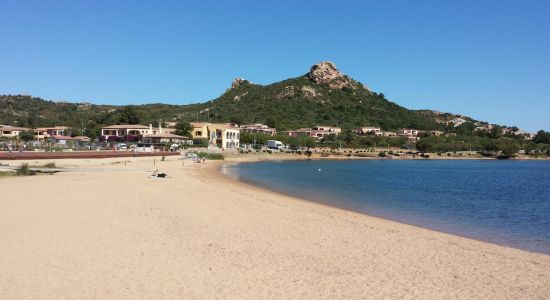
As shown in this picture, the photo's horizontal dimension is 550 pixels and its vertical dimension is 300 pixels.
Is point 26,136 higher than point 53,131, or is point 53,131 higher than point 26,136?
point 53,131

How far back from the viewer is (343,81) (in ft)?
639

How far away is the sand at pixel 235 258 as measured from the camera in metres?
7.86

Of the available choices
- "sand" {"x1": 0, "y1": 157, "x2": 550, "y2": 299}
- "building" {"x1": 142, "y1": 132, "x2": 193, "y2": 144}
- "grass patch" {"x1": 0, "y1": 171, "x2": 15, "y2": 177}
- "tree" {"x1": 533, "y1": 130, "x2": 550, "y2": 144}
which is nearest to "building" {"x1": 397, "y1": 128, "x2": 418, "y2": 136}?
"tree" {"x1": 533, "y1": 130, "x2": 550, "y2": 144}

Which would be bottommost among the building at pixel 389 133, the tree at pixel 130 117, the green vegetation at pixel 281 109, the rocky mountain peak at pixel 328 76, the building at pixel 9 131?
the building at pixel 9 131

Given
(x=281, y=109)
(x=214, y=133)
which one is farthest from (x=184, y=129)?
(x=281, y=109)

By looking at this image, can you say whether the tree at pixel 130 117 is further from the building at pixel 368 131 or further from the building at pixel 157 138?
the building at pixel 368 131

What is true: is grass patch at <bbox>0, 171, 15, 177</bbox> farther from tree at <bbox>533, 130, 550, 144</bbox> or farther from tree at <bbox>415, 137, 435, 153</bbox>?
tree at <bbox>533, 130, 550, 144</bbox>

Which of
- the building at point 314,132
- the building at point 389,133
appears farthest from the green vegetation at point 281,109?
the building at point 389,133

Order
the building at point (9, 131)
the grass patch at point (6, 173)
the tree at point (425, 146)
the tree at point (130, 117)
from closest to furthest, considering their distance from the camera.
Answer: the grass patch at point (6, 173) < the building at point (9, 131) < the tree at point (130, 117) < the tree at point (425, 146)

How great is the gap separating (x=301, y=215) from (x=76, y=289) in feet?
34.4

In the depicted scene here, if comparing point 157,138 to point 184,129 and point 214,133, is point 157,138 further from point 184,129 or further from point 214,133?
point 214,133

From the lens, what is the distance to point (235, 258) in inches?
390

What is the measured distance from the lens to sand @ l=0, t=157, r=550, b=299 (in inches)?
310

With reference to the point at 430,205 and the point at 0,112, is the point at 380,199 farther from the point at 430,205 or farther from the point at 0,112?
the point at 0,112
